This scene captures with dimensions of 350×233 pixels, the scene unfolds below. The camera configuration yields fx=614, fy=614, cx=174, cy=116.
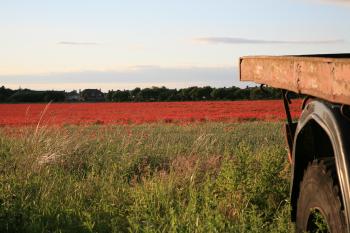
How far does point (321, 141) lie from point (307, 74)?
67cm

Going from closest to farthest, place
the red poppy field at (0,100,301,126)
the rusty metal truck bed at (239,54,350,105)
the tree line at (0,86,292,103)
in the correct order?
the rusty metal truck bed at (239,54,350,105) < the red poppy field at (0,100,301,126) < the tree line at (0,86,292,103)

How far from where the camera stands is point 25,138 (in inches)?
412

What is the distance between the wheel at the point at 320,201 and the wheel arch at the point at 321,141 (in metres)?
0.14

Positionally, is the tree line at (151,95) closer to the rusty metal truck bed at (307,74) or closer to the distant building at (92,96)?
the distant building at (92,96)

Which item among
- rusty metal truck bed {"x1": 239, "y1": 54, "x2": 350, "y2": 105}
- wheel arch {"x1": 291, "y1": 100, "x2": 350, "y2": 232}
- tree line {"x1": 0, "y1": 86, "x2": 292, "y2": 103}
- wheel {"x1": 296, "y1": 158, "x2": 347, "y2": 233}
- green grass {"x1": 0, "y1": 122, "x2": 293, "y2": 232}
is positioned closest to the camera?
rusty metal truck bed {"x1": 239, "y1": 54, "x2": 350, "y2": 105}

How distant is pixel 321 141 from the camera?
11.9 ft

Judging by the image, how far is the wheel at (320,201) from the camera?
291 centimetres

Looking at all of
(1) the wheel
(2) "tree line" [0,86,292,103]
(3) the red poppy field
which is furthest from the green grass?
(2) "tree line" [0,86,292,103]

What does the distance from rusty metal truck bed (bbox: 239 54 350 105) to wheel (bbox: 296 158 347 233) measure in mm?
420

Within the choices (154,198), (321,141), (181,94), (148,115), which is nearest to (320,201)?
(321,141)

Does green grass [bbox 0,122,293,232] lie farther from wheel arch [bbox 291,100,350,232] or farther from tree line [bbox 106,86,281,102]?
tree line [bbox 106,86,281,102]

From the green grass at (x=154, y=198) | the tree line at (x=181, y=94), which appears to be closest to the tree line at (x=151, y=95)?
the tree line at (x=181, y=94)

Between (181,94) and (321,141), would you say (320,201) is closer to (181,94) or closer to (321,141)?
(321,141)

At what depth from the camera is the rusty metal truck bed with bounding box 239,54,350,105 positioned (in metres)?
2.55
